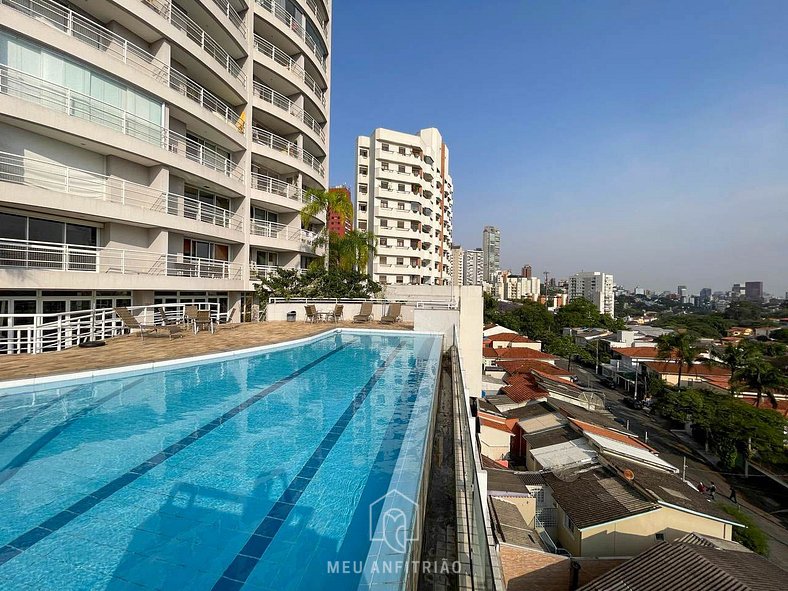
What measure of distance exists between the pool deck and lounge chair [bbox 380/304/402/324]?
1665 mm

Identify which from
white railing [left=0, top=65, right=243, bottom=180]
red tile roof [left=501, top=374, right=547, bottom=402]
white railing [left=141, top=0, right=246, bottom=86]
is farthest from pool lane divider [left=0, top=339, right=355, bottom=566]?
red tile roof [left=501, top=374, right=547, bottom=402]

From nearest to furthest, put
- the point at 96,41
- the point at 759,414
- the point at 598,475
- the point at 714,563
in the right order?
the point at 714,563, the point at 96,41, the point at 598,475, the point at 759,414

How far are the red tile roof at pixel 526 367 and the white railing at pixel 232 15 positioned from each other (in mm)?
37168

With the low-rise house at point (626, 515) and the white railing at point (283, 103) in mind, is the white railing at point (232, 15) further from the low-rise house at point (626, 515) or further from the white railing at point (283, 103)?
the low-rise house at point (626, 515)

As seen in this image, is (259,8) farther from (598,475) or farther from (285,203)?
(598,475)

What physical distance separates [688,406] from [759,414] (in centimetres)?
529

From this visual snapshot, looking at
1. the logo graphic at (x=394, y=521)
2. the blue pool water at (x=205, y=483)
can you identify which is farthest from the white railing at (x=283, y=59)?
the logo graphic at (x=394, y=521)

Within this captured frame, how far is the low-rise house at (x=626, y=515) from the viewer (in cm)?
1462

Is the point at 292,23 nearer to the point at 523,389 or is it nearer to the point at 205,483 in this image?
the point at 205,483

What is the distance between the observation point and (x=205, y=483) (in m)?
4.36

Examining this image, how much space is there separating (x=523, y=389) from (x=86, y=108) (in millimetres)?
33546

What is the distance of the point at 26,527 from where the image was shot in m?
3.58

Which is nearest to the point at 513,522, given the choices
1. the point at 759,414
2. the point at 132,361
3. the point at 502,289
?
the point at 132,361

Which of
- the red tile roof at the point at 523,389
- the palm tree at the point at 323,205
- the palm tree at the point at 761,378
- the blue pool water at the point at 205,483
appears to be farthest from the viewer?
the palm tree at the point at 761,378
